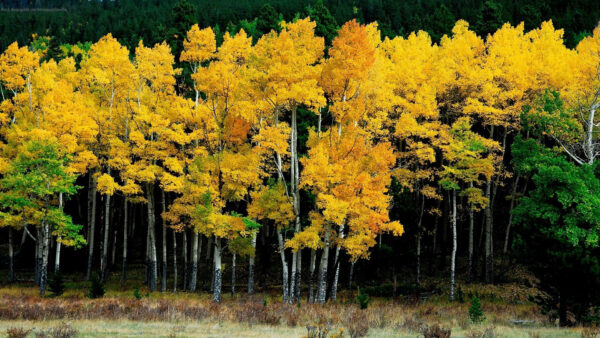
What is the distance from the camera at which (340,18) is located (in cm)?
9312

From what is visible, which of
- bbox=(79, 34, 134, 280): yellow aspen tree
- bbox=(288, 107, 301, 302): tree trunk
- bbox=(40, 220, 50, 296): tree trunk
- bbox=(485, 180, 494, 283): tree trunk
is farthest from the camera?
bbox=(79, 34, 134, 280): yellow aspen tree

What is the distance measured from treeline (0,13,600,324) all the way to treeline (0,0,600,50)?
16459 millimetres

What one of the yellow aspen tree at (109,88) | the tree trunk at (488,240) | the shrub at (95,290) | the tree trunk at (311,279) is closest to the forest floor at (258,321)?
the tree trunk at (311,279)

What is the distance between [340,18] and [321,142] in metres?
74.0

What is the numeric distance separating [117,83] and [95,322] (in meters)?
17.8

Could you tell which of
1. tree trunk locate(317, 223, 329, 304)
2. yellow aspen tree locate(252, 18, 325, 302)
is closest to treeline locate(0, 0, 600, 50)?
yellow aspen tree locate(252, 18, 325, 302)

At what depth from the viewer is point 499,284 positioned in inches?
1161

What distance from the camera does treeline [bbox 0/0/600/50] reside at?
48.6m

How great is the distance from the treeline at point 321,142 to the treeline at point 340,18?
16459 millimetres

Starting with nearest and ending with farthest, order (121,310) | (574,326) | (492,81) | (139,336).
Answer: (139,336)
(574,326)
(121,310)
(492,81)

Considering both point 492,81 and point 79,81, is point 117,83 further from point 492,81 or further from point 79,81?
point 492,81

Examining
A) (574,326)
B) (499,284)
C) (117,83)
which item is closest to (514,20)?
(499,284)

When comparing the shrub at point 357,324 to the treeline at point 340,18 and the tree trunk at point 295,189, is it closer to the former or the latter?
the tree trunk at point 295,189

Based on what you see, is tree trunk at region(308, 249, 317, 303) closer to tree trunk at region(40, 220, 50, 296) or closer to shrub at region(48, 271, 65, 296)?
shrub at region(48, 271, 65, 296)
